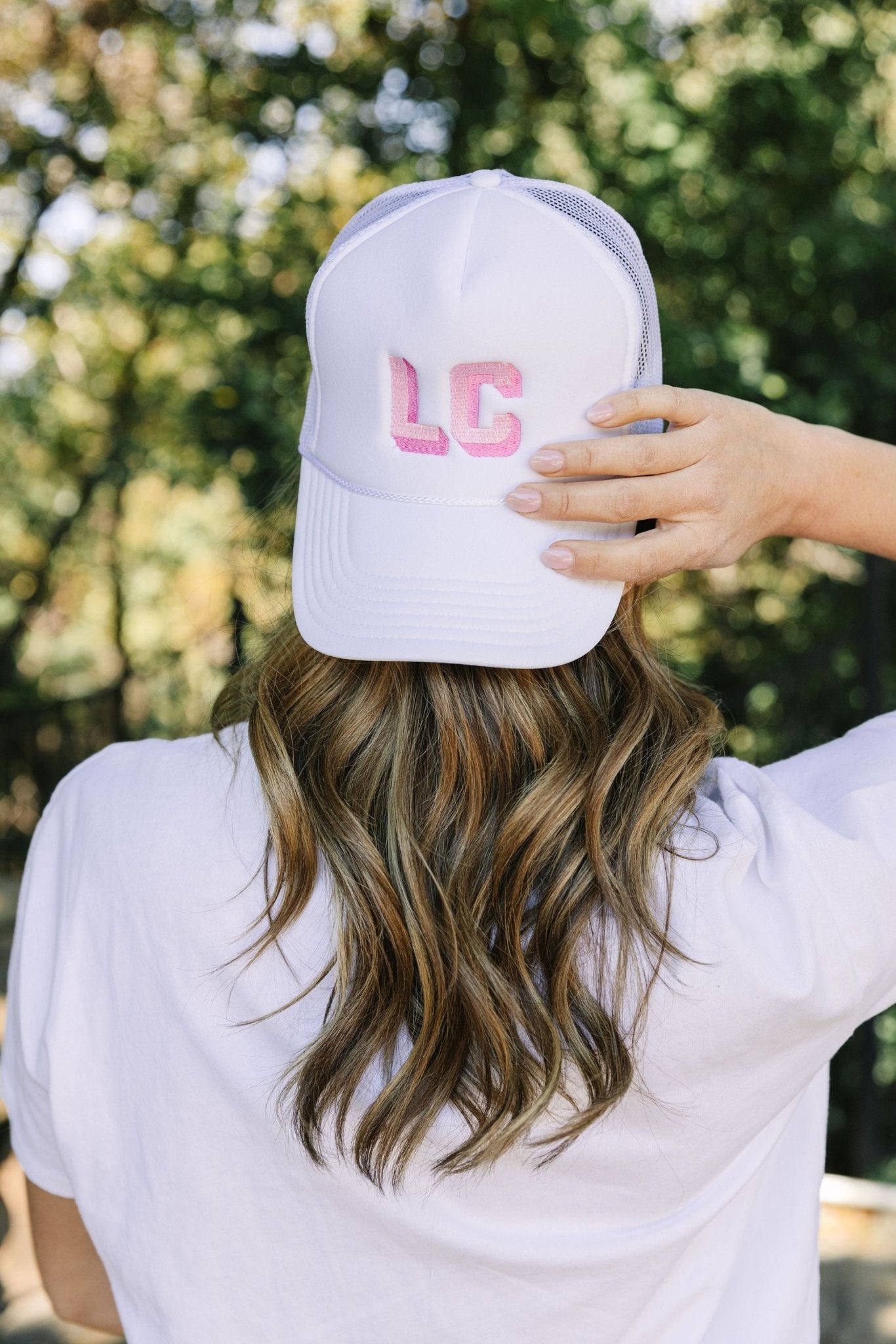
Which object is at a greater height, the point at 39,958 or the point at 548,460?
the point at 548,460

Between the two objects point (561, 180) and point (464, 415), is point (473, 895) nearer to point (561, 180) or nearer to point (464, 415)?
point (464, 415)

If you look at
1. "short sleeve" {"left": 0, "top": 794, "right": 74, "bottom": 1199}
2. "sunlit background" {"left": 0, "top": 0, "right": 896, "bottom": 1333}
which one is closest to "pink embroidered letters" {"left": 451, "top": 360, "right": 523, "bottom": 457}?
"short sleeve" {"left": 0, "top": 794, "right": 74, "bottom": 1199}

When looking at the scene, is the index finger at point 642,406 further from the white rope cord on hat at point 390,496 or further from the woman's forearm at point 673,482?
the white rope cord on hat at point 390,496

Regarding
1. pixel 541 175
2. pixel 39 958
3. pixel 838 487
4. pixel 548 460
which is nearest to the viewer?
pixel 548 460

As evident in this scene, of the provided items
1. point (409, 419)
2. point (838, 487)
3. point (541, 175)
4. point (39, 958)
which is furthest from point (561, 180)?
point (39, 958)

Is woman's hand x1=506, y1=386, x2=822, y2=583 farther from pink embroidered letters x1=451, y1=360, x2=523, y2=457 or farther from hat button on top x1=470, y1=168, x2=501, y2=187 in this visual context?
hat button on top x1=470, y1=168, x2=501, y2=187

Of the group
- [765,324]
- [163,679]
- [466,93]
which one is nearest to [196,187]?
[466,93]

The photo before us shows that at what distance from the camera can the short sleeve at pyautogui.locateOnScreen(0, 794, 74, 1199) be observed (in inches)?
39.9

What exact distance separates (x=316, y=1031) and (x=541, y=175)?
12.6 feet

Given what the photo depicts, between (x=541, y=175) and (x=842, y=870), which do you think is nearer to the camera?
(x=842, y=870)

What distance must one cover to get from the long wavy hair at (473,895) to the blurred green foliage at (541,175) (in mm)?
2728

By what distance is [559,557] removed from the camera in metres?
0.90

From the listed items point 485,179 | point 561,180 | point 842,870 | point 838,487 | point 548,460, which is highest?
point 485,179

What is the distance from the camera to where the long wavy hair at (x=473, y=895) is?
36.1 inches
